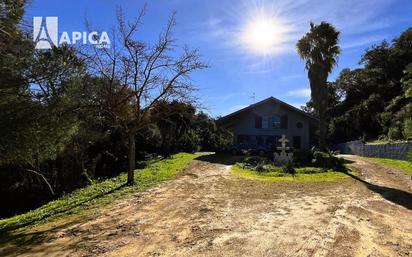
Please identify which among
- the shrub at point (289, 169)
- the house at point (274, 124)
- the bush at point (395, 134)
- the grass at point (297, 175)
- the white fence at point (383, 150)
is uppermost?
the house at point (274, 124)

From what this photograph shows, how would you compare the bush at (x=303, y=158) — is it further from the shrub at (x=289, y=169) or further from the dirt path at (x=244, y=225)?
the dirt path at (x=244, y=225)

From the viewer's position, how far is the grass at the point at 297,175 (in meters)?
16.1

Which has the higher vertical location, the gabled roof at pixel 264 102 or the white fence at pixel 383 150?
the gabled roof at pixel 264 102

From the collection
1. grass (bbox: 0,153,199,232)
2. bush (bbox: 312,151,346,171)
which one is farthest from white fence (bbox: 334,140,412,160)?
grass (bbox: 0,153,199,232)

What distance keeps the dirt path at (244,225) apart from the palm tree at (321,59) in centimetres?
1332

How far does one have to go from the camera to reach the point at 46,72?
9.79 metres

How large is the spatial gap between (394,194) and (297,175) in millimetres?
5778

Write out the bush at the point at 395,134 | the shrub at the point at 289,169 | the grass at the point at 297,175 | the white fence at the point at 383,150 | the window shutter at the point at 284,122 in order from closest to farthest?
the grass at the point at 297,175 < the shrub at the point at 289,169 < the white fence at the point at 383,150 < the bush at the point at 395,134 < the window shutter at the point at 284,122

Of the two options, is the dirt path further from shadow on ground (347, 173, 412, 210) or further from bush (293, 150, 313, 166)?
bush (293, 150, 313, 166)

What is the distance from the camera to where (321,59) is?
85.9 ft

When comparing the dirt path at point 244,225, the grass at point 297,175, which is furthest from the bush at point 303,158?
the dirt path at point 244,225

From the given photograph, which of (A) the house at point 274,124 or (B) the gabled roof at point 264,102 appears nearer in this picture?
(B) the gabled roof at point 264,102

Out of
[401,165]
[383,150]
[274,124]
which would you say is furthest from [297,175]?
[274,124]

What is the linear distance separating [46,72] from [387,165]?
17707mm
